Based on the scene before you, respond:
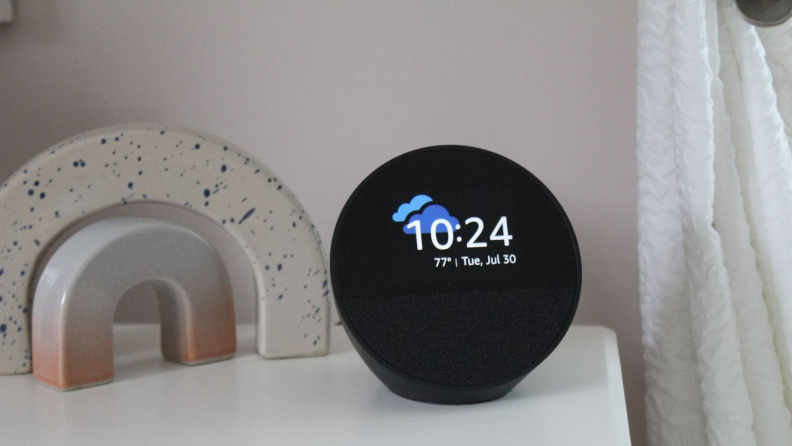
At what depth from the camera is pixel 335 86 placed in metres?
0.97

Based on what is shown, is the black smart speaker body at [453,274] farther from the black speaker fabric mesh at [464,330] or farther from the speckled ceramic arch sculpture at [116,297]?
the speckled ceramic arch sculpture at [116,297]

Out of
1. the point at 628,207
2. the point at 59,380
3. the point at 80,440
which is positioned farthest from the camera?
the point at 628,207

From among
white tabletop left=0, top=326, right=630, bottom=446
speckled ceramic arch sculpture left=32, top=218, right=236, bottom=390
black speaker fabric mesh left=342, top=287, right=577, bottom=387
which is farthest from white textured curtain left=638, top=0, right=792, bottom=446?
speckled ceramic arch sculpture left=32, top=218, right=236, bottom=390

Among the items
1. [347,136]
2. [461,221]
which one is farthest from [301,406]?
[347,136]

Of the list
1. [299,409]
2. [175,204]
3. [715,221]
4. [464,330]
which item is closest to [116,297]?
[175,204]

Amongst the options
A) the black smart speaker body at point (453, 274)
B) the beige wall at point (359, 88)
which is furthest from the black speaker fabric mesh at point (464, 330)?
the beige wall at point (359, 88)

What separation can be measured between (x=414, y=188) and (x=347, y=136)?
1.26ft

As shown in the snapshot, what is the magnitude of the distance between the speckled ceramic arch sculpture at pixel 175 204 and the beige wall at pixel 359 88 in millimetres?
228

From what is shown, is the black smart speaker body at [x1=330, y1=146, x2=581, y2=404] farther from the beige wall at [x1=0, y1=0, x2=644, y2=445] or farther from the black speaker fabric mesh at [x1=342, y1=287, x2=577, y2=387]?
the beige wall at [x1=0, y1=0, x2=644, y2=445]

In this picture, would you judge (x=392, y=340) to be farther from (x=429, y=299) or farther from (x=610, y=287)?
(x=610, y=287)

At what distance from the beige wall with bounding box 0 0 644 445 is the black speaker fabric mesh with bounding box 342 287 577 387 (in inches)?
14.4

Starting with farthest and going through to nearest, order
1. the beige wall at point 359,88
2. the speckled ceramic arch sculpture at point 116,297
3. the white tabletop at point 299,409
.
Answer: the beige wall at point 359,88 → the speckled ceramic arch sculpture at point 116,297 → the white tabletop at point 299,409

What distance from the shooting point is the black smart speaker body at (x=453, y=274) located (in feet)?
1.89

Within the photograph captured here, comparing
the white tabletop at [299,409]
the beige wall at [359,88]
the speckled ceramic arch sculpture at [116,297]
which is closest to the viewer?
the white tabletop at [299,409]
